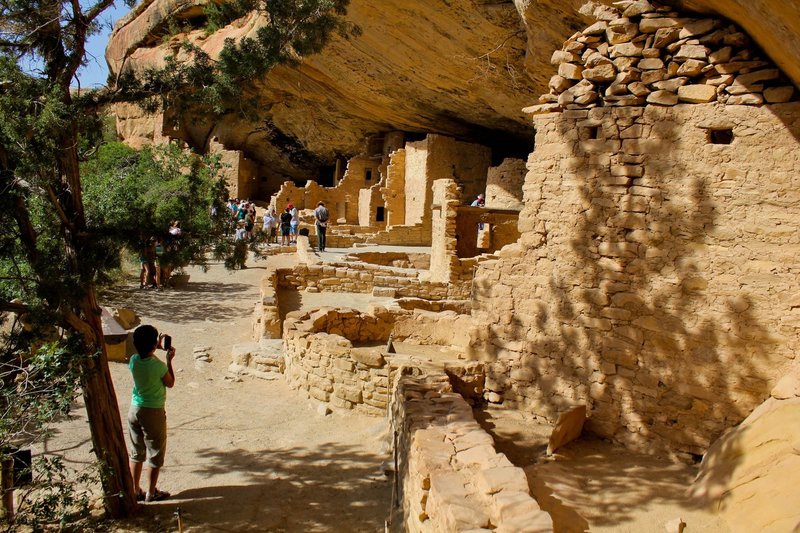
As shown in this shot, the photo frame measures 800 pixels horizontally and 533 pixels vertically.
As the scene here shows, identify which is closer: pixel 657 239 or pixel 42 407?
pixel 42 407

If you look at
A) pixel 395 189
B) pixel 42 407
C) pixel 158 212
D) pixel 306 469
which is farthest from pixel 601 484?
pixel 395 189

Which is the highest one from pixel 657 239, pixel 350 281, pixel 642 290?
pixel 657 239

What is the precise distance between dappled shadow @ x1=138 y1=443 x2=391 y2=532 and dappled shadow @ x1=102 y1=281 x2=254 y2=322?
227 inches

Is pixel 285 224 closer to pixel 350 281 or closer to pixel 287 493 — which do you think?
pixel 350 281

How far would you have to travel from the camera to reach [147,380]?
16.8ft

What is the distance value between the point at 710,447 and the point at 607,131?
248cm

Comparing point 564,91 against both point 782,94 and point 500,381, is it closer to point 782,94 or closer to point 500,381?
point 782,94

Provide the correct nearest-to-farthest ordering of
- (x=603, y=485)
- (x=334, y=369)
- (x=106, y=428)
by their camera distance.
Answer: (x=603, y=485)
(x=106, y=428)
(x=334, y=369)

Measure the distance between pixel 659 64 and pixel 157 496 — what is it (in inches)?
213

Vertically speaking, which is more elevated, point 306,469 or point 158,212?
point 158,212

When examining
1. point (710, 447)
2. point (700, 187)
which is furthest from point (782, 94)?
point (710, 447)

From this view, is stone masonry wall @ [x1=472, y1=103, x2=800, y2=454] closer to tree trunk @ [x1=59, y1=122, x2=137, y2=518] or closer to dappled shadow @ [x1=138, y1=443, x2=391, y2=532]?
dappled shadow @ [x1=138, y1=443, x2=391, y2=532]

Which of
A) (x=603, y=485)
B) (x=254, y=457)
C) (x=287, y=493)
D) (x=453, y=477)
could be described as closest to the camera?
(x=453, y=477)

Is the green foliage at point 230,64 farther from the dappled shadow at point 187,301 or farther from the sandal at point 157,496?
the dappled shadow at point 187,301
